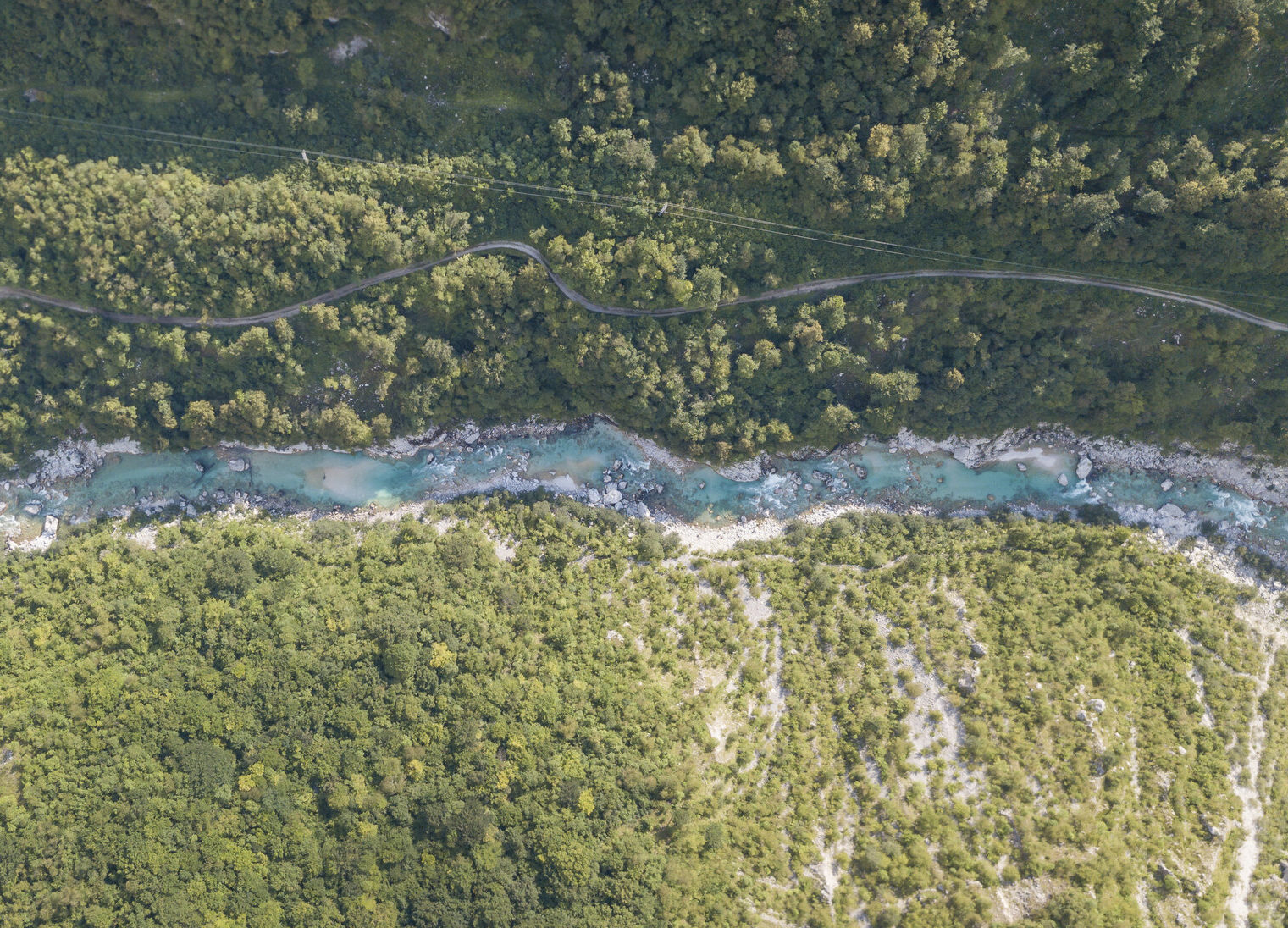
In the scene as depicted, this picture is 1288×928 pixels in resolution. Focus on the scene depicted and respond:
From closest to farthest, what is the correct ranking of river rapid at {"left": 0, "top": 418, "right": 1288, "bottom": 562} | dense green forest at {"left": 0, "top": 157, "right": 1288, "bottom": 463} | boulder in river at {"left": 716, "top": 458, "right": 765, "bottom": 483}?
1. dense green forest at {"left": 0, "top": 157, "right": 1288, "bottom": 463}
2. river rapid at {"left": 0, "top": 418, "right": 1288, "bottom": 562}
3. boulder in river at {"left": 716, "top": 458, "right": 765, "bottom": 483}

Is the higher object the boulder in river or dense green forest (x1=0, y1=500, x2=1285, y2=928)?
the boulder in river

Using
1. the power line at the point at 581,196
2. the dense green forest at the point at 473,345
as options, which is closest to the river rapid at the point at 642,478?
the dense green forest at the point at 473,345

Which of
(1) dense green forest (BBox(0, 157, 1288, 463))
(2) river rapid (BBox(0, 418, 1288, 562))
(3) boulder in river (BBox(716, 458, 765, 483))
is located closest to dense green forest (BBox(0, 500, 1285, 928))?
(2) river rapid (BBox(0, 418, 1288, 562))

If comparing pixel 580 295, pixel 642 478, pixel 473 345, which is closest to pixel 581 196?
pixel 580 295

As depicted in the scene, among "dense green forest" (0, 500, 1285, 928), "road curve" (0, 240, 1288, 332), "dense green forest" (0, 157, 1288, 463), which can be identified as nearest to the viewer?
"dense green forest" (0, 500, 1285, 928)

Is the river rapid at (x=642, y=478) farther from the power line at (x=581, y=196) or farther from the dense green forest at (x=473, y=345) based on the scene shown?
the power line at (x=581, y=196)

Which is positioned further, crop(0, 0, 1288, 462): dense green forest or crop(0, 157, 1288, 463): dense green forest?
crop(0, 157, 1288, 463): dense green forest

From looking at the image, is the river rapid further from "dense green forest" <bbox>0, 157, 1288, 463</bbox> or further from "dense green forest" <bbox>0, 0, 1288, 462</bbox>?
"dense green forest" <bbox>0, 0, 1288, 462</bbox>
